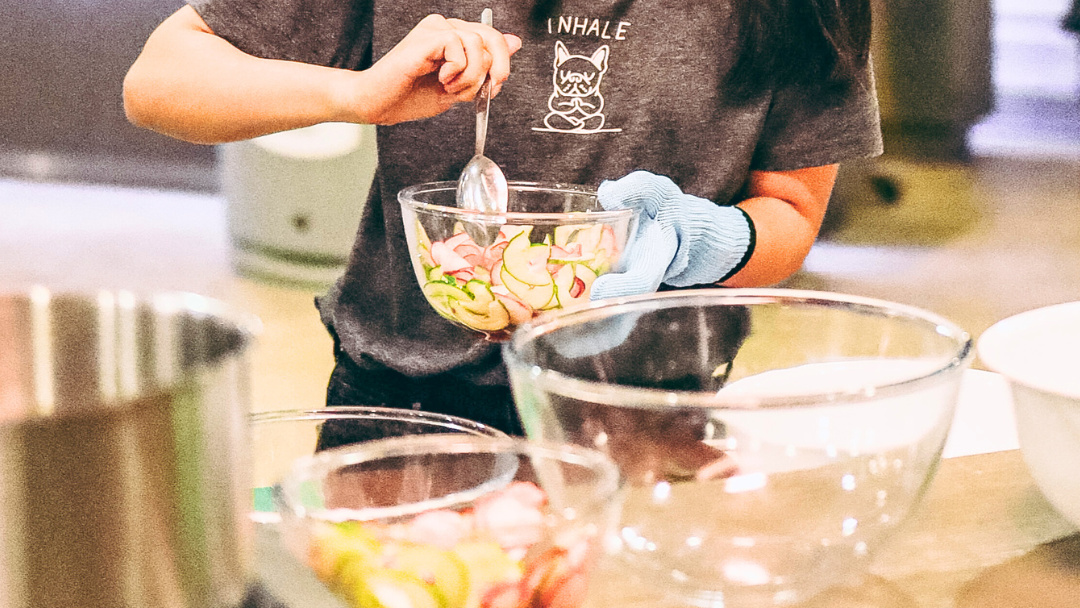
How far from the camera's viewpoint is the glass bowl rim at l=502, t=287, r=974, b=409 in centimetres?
38

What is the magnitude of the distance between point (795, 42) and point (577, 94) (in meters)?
0.21

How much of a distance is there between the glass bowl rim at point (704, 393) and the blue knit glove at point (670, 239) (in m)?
0.18

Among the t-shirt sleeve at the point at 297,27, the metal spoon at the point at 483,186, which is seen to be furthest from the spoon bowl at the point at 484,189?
the t-shirt sleeve at the point at 297,27

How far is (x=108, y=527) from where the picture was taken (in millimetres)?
286

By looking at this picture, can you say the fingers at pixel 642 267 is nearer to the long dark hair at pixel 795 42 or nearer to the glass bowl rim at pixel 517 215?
the glass bowl rim at pixel 517 215

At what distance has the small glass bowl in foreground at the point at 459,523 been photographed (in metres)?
0.39

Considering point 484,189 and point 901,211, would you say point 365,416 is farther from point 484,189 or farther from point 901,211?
point 901,211

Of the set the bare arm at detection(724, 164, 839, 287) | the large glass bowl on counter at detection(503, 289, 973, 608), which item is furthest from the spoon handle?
the large glass bowl on counter at detection(503, 289, 973, 608)

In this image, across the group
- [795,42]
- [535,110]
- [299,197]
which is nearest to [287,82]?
[535,110]

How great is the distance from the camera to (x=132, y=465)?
0.28 meters

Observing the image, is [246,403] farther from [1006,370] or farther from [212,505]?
[1006,370]

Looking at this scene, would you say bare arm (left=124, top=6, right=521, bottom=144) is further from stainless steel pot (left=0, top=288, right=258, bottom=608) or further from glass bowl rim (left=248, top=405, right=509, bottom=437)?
stainless steel pot (left=0, top=288, right=258, bottom=608)

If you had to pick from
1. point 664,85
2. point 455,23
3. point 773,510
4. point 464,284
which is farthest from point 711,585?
point 664,85

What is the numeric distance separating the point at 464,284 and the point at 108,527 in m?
0.45
